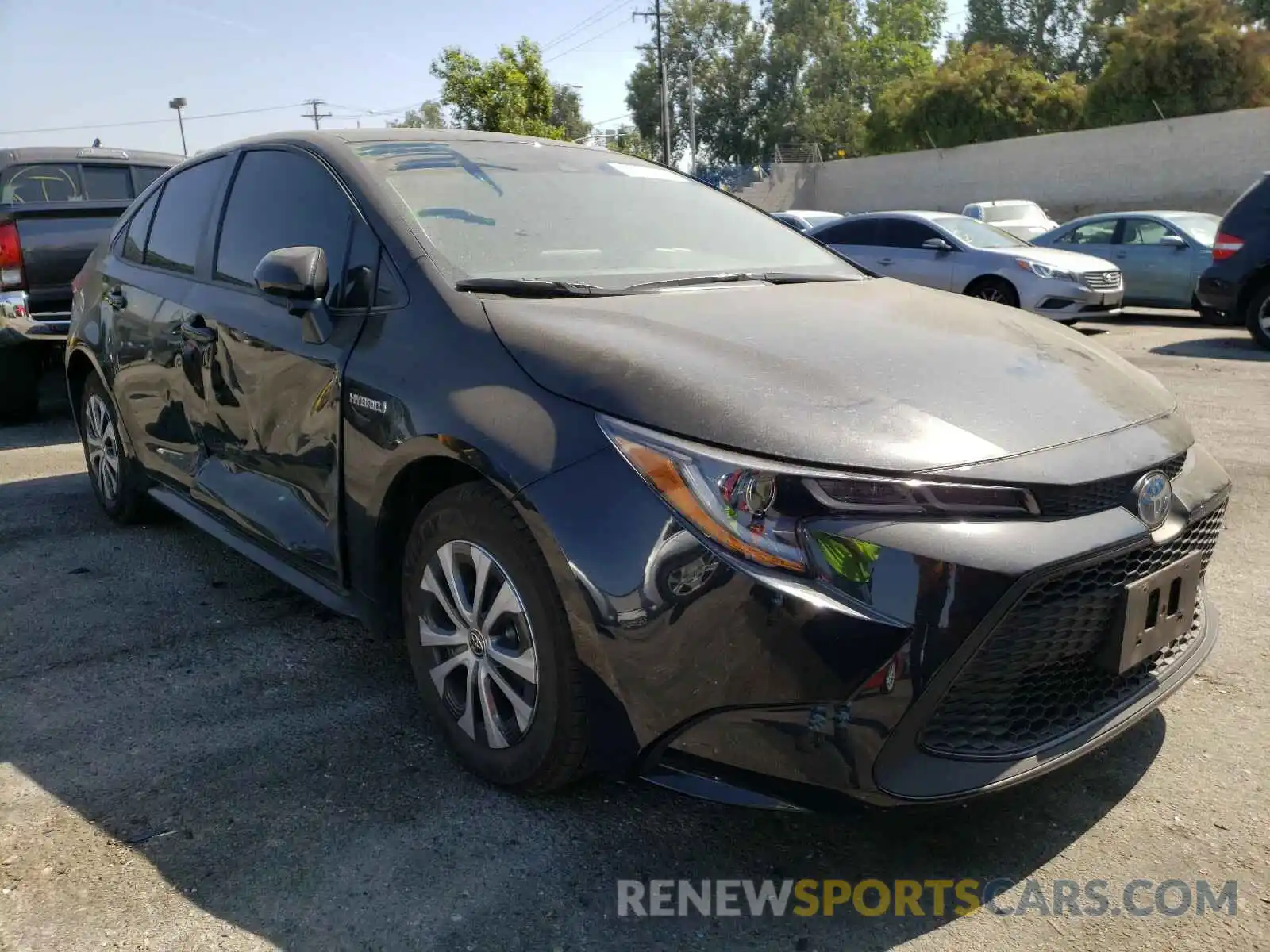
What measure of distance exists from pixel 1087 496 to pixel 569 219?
173 cm

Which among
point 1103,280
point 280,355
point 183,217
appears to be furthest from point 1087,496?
point 1103,280

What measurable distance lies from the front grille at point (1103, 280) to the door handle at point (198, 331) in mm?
9990

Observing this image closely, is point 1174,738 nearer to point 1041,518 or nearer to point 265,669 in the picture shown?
point 1041,518

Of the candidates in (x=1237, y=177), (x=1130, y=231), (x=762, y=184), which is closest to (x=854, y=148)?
(x=762, y=184)

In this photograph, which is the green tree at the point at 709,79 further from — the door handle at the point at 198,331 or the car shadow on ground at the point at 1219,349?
the door handle at the point at 198,331

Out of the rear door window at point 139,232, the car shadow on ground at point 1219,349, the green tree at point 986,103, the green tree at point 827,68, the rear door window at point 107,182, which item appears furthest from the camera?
the green tree at point 827,68

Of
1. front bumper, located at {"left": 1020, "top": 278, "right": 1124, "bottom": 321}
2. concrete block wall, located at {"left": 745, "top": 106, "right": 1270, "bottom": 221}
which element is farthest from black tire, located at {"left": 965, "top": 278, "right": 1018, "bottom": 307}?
concrete block wall, located at {"left": 745, "top": 106, "right": 1270, "bottom": 221}

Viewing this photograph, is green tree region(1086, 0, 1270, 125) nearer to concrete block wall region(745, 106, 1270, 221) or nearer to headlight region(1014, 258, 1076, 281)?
concrete block wall region(745, 106, 1270, 221)

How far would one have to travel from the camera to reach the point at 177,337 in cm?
373

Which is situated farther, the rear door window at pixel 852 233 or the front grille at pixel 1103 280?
the rear door window at pixel 852 233

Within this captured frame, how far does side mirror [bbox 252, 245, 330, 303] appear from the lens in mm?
2777

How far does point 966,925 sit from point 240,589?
2.97 metres

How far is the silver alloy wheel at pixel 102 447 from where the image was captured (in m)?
4.62

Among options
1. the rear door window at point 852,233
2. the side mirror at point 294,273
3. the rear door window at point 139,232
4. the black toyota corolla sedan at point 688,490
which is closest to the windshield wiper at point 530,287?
the black toyota corolla sedan at point 688,490
